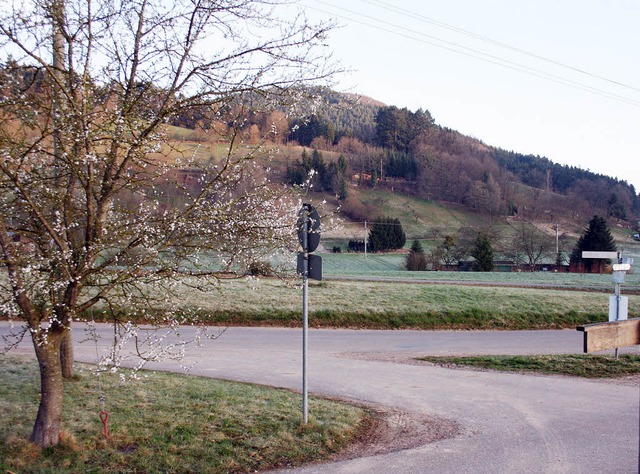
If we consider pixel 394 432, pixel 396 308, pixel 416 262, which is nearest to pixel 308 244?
pixel 394 432

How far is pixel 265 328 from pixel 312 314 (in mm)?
1873

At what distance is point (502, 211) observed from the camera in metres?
89.8

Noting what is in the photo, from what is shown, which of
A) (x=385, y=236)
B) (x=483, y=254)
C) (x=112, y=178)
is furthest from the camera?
(x=385, y=236)

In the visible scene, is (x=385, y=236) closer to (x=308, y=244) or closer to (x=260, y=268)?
(x=308, y=244)

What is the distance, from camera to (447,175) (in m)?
102

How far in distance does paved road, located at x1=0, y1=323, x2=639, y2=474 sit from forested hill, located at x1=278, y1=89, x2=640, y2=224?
194 ft

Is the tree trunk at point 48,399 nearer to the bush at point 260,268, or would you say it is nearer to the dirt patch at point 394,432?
the bush at point 260,268

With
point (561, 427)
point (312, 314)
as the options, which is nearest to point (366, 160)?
point (312, 314)

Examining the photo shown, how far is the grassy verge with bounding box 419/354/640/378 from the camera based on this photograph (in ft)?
42.5

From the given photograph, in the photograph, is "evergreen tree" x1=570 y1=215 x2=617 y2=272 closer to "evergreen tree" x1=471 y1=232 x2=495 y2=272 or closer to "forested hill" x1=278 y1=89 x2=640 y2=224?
"evergreen tree" x1=471 y1=232 x2=495 y2=272

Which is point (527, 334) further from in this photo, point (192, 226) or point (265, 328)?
point (192, 226)

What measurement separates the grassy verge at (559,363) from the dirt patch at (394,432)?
4.93 meters

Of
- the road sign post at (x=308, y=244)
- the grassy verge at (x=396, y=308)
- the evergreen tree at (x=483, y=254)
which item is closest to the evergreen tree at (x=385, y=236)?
the evergreen tree at (x=483, y=254)

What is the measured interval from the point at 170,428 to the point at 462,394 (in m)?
5.42
